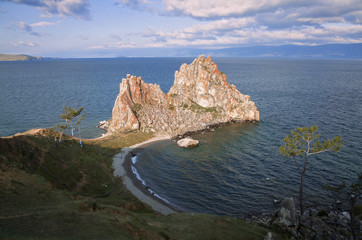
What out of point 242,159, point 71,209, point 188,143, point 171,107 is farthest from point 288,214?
point 171,107

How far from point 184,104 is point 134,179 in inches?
2004

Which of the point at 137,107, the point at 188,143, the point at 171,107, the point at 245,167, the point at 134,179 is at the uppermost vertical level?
the point at 137,107

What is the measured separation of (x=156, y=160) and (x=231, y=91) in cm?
5328

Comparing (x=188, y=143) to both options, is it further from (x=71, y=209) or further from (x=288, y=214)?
(x=71, y=209)

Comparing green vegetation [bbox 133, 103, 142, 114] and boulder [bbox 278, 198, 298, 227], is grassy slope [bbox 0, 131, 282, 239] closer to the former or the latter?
boulder [bbox 278, 198, 298, 227]

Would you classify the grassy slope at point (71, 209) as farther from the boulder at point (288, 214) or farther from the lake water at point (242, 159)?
the lake water at point (242, 159)

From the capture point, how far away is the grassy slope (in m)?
22.3

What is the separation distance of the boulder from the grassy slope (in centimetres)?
511

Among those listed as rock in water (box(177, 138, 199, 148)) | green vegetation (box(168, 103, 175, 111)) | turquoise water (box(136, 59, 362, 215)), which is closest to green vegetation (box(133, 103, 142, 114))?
green vegetation (box(168, 103, 175, 111))

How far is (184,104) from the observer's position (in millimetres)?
98688

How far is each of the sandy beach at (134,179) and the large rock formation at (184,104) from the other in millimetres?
13471

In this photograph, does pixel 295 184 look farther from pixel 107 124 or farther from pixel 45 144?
pixel 107 124

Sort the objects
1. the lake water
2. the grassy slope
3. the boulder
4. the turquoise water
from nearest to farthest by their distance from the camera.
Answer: the grassy slope < the boulder < the turquoise water < the lake water

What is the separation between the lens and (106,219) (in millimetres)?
25172
